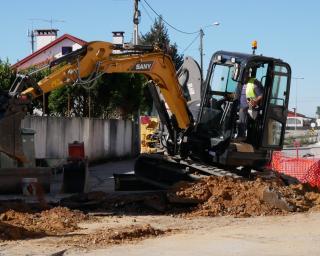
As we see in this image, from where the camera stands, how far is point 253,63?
46.7 feet

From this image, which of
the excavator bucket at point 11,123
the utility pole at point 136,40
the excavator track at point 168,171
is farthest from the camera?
the utility pole at point 136,40

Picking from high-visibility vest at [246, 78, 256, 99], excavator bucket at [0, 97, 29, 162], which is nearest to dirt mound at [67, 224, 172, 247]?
excavator bucket at [0, 97, 29, 162]

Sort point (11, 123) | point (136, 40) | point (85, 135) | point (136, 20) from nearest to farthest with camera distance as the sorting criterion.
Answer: point (11, 123)
point (85, 135)
point (136, 40)
point (136, 20)

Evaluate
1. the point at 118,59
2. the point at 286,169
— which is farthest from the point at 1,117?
the point at 286,169

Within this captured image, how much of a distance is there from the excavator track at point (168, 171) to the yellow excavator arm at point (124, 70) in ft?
2.83

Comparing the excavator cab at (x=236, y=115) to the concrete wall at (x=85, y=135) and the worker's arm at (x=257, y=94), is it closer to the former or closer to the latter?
the worker's arm at (x=257, y=94)

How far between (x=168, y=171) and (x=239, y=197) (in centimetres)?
230

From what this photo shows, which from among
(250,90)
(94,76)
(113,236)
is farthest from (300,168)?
(113,236)

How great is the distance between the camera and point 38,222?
10883 mm

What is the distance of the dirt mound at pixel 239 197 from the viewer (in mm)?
12664

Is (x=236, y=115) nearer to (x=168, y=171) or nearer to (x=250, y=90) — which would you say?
(x=250, y=90)

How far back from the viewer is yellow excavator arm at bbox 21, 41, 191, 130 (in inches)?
509

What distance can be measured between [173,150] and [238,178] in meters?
1.93

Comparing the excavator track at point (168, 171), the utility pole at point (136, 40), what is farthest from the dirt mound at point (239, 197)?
the utility pole at point (136, 40)
